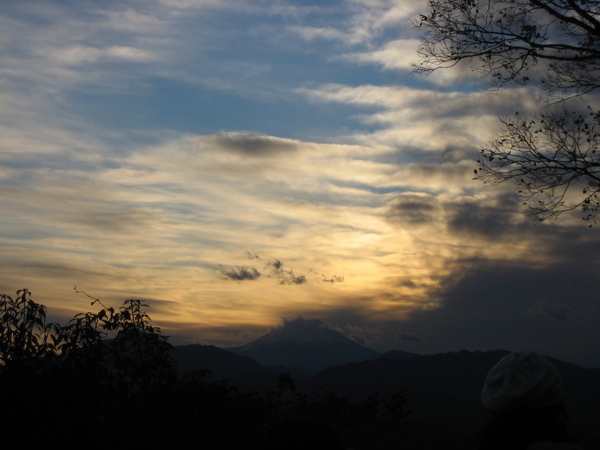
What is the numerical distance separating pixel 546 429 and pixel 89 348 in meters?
9.83

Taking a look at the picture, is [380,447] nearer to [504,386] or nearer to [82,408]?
[82,408]

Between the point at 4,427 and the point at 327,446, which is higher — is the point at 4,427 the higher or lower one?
the lower one

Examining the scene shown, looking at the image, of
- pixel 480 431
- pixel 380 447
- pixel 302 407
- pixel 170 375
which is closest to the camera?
pixel 480 431

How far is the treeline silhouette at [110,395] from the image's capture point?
33.2ft

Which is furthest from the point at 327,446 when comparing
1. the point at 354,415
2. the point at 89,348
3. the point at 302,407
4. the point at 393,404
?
the point at 393,404

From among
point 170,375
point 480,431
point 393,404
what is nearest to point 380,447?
point 393,404

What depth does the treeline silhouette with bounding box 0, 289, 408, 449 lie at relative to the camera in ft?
33.2

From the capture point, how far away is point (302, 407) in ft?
58.7

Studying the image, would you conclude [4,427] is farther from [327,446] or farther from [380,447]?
[380,447]

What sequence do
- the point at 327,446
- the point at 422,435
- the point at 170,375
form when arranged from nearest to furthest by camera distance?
the point at 327,446
the point at 170,375
the point at 422,435

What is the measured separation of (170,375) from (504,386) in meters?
10.7

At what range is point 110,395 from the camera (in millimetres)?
11352

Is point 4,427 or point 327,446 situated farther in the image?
point 4,427

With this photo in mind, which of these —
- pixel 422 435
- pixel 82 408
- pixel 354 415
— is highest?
pixel 82 408
